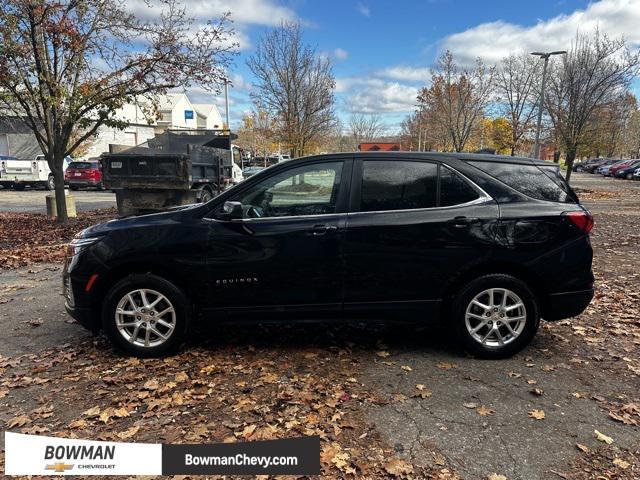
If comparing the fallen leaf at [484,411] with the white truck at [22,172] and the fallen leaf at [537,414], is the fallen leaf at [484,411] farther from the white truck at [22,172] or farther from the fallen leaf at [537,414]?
the white truck at [22,172]

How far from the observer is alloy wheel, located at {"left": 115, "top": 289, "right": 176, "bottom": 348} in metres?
4.04

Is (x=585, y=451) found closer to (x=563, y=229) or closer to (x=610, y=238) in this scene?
(x=563, y=229)

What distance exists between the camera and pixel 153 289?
13.2ft

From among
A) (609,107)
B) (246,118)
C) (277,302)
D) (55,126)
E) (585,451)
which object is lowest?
(585,451)

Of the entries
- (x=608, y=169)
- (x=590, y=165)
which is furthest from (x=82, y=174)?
(x=590, y=165)

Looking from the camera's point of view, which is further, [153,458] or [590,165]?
[590,165]

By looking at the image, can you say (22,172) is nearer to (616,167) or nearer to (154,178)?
(154,178)

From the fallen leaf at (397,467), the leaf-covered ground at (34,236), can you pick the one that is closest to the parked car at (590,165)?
the leaf-covered ground at (34,236)

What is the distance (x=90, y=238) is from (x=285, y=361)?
205 centimetres

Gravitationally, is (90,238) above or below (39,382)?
above

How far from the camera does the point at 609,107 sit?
981 inches

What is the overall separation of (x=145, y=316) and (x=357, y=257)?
1.94 metres

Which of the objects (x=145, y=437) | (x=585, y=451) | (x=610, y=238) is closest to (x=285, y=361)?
(x=145, y=437)

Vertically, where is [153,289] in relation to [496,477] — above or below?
above
